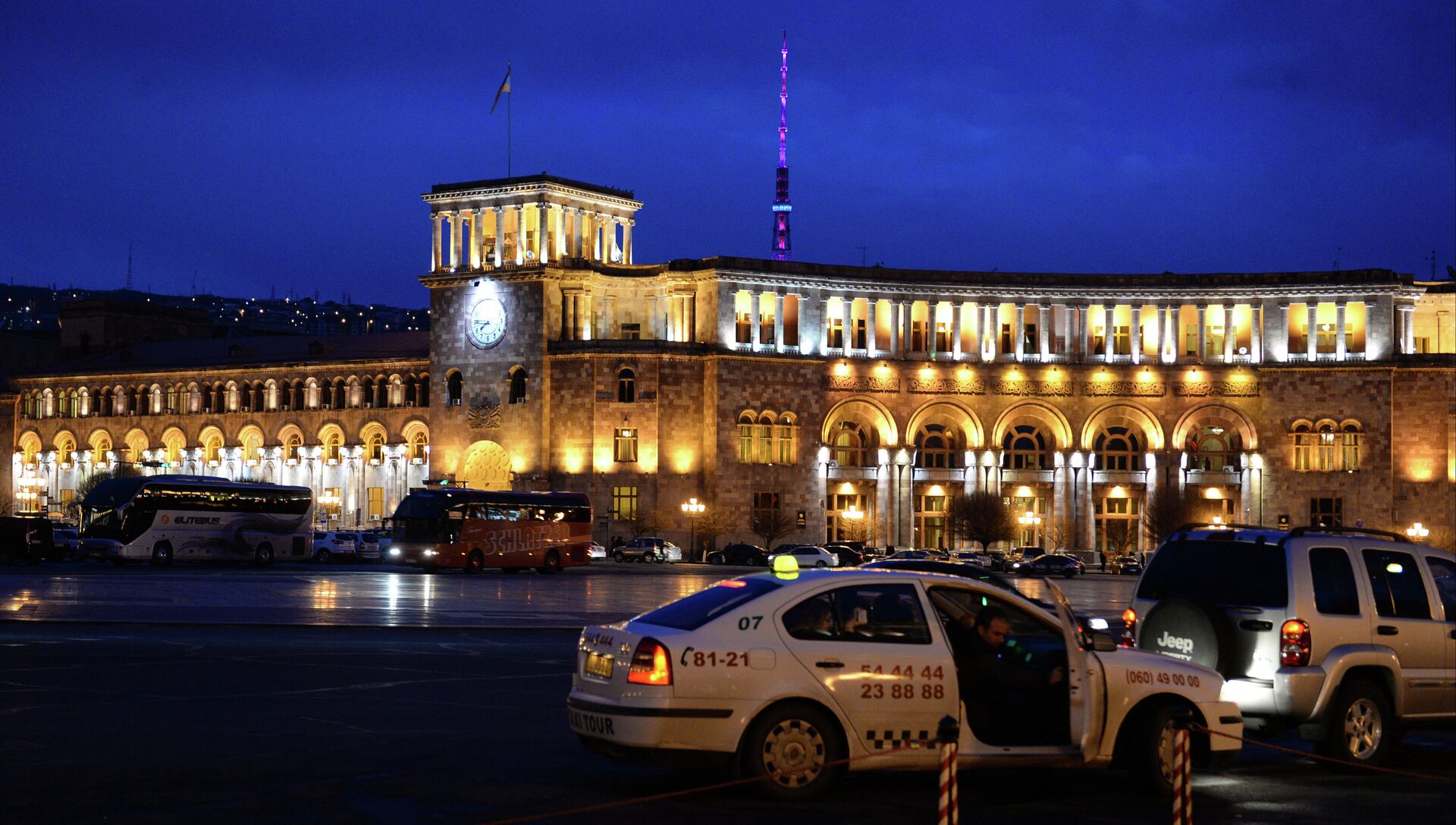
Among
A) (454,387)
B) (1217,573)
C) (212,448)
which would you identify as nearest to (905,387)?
(454,387)

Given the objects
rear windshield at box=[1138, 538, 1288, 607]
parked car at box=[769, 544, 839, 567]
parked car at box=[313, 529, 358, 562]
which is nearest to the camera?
rear windshield at box=[1138, 538, 1288, 607]

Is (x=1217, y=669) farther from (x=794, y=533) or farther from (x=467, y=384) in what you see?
(x=467, y=384)

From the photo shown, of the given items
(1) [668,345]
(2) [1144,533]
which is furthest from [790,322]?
(2) [1144,533]

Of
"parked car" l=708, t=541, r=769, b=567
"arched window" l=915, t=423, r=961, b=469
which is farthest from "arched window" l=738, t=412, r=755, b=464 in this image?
"arched window" l=915, t=423, r=961, b=469

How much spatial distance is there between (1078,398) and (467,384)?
28449 mm

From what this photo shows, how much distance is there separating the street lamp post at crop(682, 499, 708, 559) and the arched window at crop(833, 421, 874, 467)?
7149 mm

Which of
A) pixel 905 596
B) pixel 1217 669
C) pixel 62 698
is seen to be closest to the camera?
pixel 905 596

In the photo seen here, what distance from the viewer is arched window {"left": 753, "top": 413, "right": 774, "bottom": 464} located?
7875 cm

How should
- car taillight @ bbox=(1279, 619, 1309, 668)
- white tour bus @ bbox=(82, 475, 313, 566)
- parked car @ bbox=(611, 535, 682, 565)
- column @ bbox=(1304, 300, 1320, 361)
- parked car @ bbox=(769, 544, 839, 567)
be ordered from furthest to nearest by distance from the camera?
column @ bbox=(1304, 300, 1320, 361)
parked car @ bbox=(611, 535, 682, 565)
parked car @ bbox=(769, 544, 839, 567)
white tour bus @ bbox=(82, 475, 313, 566)
car taillight @ bbox=(1279, 619, 1309, 668)

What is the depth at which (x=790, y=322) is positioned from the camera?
265 ft

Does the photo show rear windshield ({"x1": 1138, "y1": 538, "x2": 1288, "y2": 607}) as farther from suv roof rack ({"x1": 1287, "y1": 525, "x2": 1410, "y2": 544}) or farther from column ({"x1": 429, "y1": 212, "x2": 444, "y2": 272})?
column ({"x1": 429, "y1": 212, "x2": 444, "y2": 272})

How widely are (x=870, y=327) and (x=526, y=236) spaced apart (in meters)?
16.5

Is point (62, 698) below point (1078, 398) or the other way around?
below

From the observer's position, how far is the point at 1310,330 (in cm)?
8025
